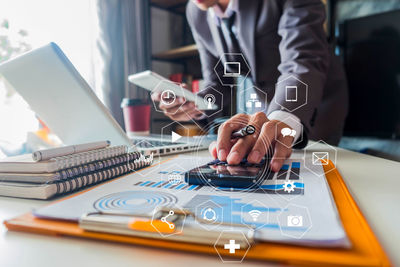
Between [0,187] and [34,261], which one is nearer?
[34,261]

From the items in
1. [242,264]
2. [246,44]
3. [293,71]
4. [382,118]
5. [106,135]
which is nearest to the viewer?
[242,264]

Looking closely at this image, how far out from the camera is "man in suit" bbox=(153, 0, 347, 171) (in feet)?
1.52

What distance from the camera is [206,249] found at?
18 cm

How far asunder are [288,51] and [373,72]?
0.89 meters

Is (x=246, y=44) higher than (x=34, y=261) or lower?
higher

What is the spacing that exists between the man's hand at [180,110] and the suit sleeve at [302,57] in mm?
207

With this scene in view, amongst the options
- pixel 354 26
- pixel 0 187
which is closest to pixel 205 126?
pixel 0 187

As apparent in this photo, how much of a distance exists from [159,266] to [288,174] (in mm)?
257

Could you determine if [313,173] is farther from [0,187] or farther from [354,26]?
[354,26]

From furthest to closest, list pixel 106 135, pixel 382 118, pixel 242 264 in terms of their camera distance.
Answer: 1. pixel 382 118
2. pixel 106 135
3. pixel 242 264

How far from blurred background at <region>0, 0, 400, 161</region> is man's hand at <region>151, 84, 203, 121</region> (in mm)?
206
